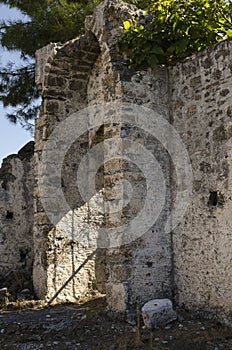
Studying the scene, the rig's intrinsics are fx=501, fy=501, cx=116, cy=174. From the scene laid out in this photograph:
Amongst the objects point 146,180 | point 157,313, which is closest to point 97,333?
point 157,313

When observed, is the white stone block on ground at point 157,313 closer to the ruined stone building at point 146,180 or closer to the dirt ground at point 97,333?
the dirt ground at point 97,333

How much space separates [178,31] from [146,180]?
181 centimetres

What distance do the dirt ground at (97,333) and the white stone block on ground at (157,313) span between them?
7 centimetres

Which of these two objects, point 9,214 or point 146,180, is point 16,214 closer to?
point 9,214

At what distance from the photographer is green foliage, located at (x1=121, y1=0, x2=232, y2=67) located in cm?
593

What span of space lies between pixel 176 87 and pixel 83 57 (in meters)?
1.99

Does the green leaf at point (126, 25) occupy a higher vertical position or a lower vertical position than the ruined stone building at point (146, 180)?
higher

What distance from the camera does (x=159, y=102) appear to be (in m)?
6.07

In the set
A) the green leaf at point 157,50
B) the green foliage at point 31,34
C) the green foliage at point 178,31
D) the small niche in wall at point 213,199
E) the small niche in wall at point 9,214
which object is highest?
the green foliage at point 31,34

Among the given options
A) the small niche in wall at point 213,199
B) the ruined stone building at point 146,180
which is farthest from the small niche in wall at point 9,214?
the small niche in wall at point 213,199

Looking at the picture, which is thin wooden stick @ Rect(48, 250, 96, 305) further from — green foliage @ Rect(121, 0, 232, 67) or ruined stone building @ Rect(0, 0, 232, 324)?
green foliage @ Rect(121, 0, 232, 67)

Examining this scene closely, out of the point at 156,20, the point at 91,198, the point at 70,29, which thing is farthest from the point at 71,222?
the point at 70,29

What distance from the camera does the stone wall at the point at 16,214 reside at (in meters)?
8.83

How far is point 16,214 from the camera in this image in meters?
9.02
